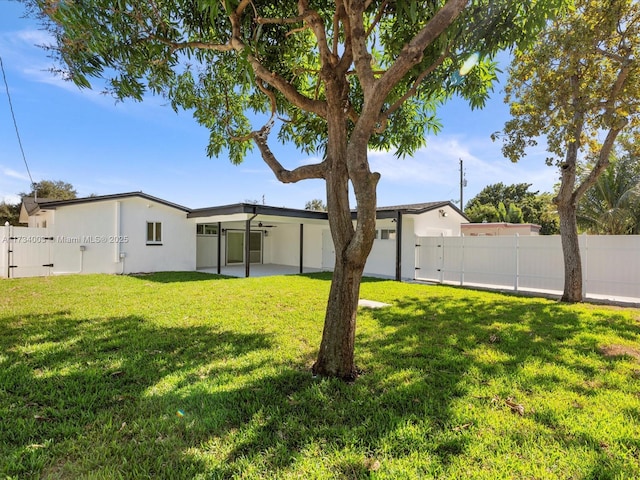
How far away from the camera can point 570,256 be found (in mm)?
8953

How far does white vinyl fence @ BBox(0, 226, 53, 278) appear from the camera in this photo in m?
12.2

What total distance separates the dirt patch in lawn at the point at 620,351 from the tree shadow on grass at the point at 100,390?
4754 millimetres

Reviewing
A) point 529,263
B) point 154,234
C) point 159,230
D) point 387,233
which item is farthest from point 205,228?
point 529,263

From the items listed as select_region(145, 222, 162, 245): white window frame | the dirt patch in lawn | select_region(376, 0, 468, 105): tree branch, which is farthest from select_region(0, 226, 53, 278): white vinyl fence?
the dirt patch in lawn

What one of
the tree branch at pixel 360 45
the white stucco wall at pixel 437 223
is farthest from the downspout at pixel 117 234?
the tree branch at pixel 360 45

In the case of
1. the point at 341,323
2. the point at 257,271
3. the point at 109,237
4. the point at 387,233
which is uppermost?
the point at 387,233

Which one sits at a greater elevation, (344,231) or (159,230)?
(159,230)

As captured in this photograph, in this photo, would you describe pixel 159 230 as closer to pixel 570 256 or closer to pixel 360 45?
pixel 360 45

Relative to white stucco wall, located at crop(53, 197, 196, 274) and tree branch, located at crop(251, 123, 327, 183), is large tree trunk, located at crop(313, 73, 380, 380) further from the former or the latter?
white stucco wall, located at crop(53, 197, 196, 274)

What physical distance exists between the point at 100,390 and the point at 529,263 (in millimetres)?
11768

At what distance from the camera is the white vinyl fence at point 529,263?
9.31m

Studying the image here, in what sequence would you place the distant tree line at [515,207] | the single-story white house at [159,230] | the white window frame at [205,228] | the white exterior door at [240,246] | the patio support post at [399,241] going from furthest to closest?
1. the distant tree line at [515,207]
2. the white exterior door at [240,246]
3. the white window frame at [205,228]
4. the single-story white house at [159,230]
5. the patio support post at [399,241]
